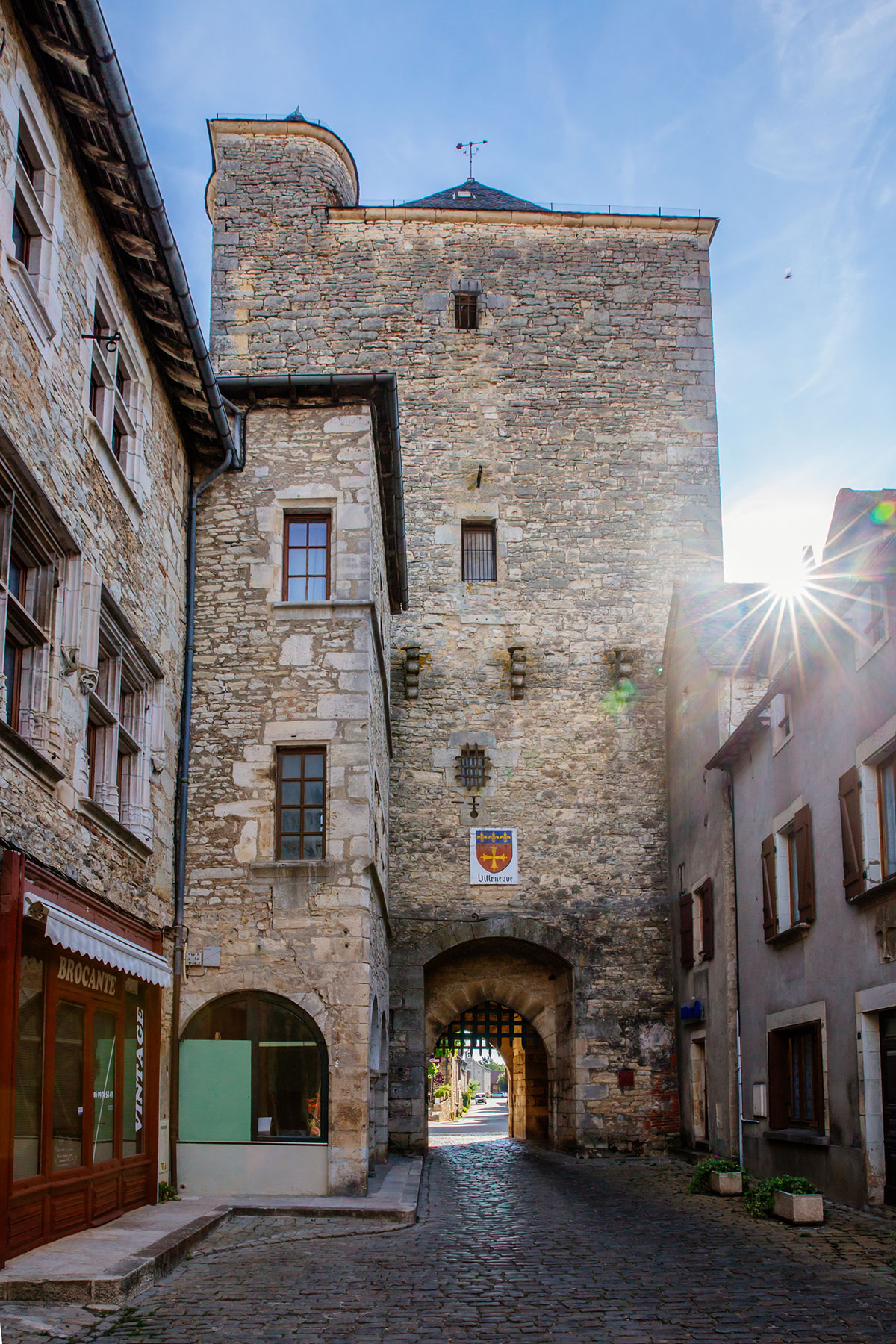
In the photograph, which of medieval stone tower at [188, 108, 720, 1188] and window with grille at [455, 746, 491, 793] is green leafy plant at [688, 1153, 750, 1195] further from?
window with grille at [455, 746, 491, 793]

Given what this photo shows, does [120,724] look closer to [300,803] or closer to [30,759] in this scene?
[300,803]

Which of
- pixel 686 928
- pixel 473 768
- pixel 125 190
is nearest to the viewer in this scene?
pixel 125 190

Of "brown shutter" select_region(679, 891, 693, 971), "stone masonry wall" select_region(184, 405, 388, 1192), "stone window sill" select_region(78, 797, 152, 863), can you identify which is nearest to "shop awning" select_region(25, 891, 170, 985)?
"stone window sill" select_region(78, 797, 152, 863)

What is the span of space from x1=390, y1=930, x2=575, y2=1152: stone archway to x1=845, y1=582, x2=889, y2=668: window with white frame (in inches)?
330

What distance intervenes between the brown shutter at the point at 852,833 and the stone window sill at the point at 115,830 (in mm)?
5756

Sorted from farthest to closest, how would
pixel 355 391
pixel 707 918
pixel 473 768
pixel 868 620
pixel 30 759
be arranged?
pixel 473 768 < pixel 707 918 < pixel 355 391 < pixel 868 620 < pixel 30 759

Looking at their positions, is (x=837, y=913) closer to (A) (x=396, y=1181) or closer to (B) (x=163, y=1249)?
(A) (x=396, y=1181)

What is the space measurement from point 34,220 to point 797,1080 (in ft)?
32.9

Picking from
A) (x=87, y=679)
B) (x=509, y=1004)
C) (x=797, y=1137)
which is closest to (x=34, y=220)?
(x=87, y=679)

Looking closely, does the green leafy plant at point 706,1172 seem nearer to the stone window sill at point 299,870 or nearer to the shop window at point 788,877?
the shop window at point 788,877

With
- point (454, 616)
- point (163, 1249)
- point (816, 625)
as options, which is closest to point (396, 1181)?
point (163, 1249)

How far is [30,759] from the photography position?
7.53 m

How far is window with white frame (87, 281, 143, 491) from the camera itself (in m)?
9.52

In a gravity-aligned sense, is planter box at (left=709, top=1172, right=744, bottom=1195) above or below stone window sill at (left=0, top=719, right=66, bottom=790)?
below
